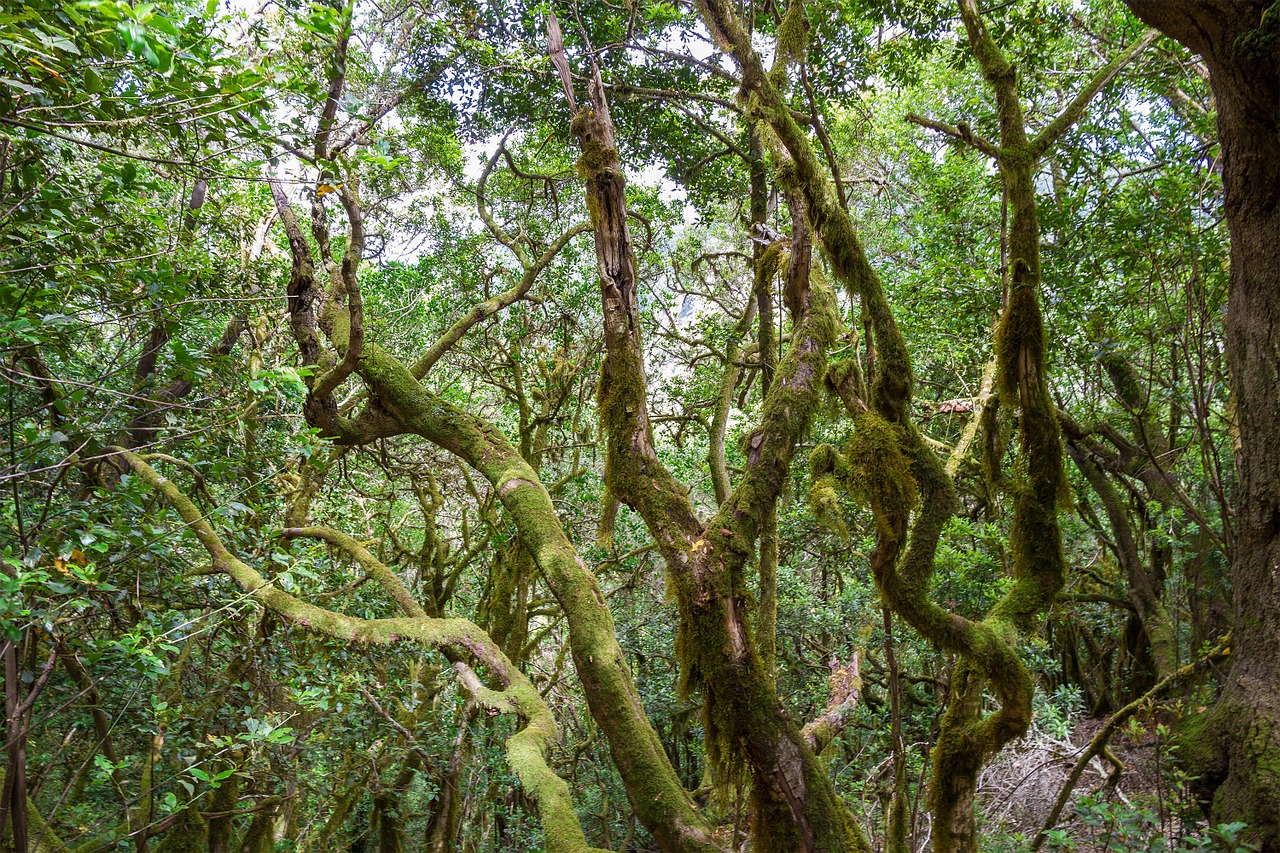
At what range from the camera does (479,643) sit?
373cm

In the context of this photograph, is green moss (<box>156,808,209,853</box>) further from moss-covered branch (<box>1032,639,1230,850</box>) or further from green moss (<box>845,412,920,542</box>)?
moss-covered branch (<box>1032,639,1230,850</box>)

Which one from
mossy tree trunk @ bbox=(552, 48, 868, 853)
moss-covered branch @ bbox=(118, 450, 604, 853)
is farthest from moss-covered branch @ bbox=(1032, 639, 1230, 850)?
moss-covered branch @ bbox=(118, 450, 604, 853)

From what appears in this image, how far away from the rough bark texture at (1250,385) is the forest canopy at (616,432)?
0.05 feet

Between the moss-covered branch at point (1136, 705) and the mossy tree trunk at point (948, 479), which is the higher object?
the mossy tree trunk at point (948, 479)

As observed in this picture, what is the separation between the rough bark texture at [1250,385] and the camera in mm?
2777

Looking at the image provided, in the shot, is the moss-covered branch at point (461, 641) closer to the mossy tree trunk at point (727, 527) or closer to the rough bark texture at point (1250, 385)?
the mossy tree trunk at point (727, 527)

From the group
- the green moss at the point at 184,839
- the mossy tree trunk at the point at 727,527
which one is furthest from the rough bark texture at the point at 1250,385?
the green moss at the point at 184,839

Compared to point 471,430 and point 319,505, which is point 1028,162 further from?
point 319,505

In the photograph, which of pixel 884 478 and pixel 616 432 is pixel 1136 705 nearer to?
pixel 884 478

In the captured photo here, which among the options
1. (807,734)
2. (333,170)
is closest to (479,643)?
(807,734)

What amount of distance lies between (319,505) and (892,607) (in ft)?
18.0

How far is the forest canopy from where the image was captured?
284 cm


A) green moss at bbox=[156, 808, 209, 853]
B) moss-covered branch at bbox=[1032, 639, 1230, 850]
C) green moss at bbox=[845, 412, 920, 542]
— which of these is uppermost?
green moss at bbox=[845, 412, 920, 542]

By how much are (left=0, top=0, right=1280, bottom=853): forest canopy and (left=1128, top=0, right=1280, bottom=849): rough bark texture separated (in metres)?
0.02
